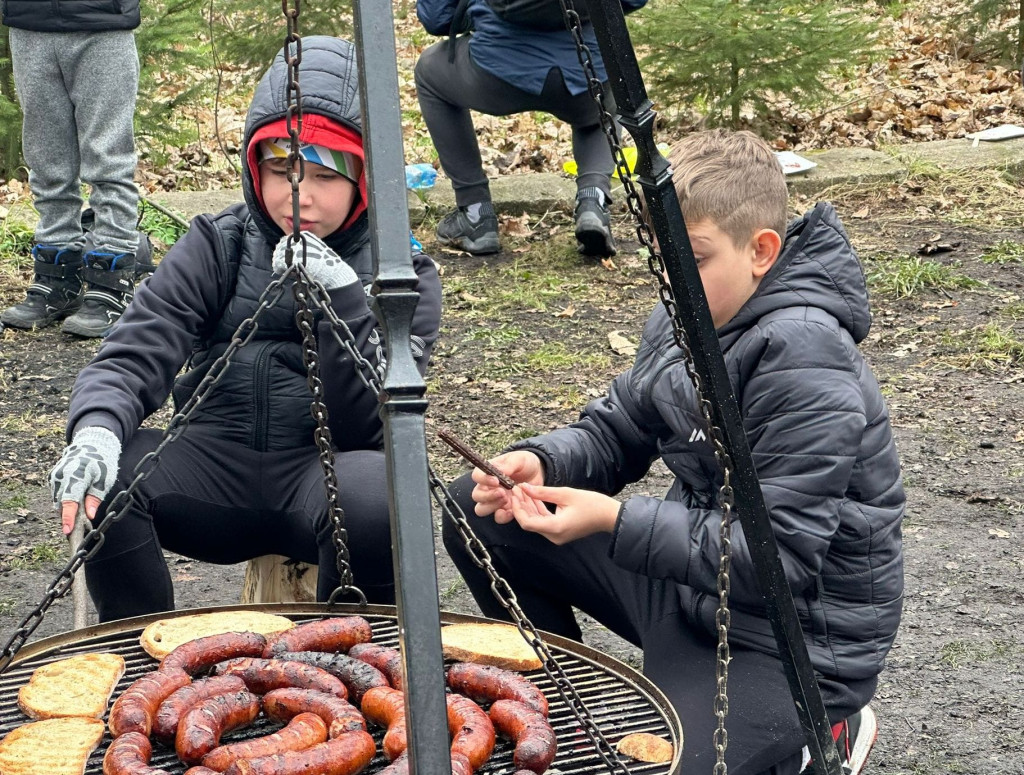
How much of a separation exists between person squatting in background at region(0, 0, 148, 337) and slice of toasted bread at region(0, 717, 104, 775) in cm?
335

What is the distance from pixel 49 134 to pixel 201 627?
358cm

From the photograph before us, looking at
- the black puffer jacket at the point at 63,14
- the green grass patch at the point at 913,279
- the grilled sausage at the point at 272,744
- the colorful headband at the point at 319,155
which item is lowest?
the green grass patch at the point at 913,279

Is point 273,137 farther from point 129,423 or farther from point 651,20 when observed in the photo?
point 651,20

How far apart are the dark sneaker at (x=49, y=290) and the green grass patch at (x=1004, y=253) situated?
4.37m

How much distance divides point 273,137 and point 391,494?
1.60 m

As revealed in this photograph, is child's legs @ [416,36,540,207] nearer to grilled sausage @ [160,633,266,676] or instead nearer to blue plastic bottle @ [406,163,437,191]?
blue plastic bottle @ [406,163,437,191]

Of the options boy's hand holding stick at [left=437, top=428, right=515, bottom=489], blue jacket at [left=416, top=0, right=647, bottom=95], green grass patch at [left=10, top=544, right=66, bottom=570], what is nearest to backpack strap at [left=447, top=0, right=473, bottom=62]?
blue jacket at [left=416, top=0, right=647, bottom=95]

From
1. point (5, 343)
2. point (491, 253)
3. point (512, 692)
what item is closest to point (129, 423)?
point (512, 692)

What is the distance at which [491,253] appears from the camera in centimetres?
657

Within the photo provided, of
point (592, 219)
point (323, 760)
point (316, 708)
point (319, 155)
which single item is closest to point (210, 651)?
point (316, 708)

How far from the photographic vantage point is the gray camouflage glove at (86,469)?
250 centimetres

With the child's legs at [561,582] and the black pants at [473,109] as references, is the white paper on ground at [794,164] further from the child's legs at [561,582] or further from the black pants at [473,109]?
the child's legs at [561,582]

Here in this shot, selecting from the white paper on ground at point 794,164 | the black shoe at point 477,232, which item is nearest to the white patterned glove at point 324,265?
the black shoe at point 477,232

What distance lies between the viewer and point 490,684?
2.12 meters
